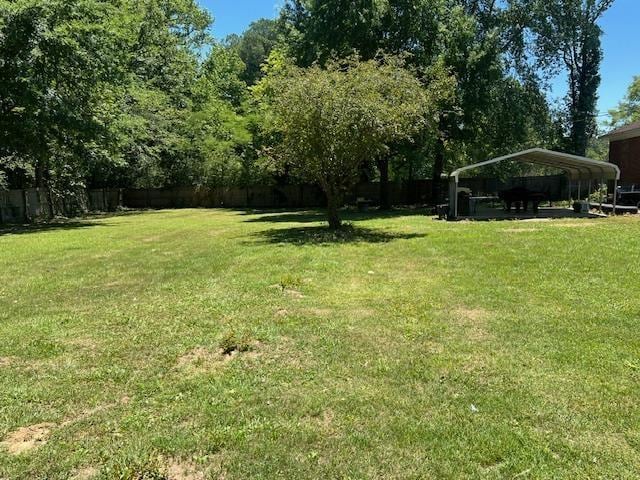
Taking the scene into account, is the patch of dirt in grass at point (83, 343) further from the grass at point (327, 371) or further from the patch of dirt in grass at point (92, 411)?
the patch of dirt in grass at point (92, 411)

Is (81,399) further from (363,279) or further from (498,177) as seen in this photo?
(498,177)

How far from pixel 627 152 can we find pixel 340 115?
18989 millimetres

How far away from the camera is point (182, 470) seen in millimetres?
2949

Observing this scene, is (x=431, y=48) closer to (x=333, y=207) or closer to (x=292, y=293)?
(x=333, y=207)

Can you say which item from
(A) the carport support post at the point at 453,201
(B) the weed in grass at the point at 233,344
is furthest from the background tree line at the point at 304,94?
(B) the weed in grass at the point at 233,344

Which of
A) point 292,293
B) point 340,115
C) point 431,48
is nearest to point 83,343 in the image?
point 292,293

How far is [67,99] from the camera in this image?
19484 mm

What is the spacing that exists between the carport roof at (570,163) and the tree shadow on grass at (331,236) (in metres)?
4.55

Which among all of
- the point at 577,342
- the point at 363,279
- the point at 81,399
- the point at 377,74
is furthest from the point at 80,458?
the point at 377,74

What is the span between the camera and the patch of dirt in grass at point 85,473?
2.88 m

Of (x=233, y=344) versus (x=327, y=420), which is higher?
(x=233, y=344)

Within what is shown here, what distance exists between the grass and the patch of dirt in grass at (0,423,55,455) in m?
0.01

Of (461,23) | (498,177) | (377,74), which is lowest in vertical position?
(498,177)

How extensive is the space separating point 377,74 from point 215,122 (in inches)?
940
